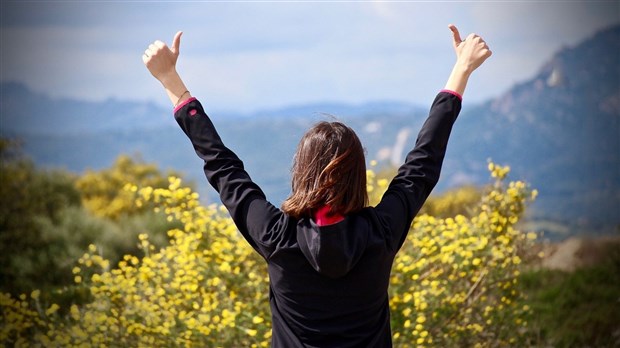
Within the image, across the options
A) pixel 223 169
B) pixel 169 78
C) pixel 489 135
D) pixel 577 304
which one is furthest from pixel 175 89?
pixel 489 135

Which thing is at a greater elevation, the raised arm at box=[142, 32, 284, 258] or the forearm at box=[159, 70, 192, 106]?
the forearm at box=[159, 70, 192, 106]

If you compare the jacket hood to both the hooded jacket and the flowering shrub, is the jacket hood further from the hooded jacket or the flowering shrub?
the flowering shrub

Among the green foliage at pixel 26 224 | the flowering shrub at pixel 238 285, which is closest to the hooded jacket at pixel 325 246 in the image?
the flowering shrub at pixel 238 285

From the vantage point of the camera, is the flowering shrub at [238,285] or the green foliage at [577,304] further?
the green foliage at [577,304]

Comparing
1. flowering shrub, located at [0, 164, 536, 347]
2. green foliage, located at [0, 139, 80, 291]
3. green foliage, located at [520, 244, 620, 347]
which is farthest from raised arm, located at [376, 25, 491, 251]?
green foliage, located at [0, 139, 80, 291]

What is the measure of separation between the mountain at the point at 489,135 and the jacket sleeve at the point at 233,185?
140 inches

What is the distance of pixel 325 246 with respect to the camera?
1313 millimetres

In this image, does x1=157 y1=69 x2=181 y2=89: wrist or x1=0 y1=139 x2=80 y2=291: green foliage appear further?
x1=0 y1=139 x2=80 y2=291: green foliage

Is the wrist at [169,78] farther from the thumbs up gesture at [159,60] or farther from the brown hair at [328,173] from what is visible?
the brown hair at [328,173]

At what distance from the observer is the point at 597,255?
5.18m

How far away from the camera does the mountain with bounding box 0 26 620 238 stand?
5363mm

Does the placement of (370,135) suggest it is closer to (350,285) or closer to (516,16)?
(516,16)

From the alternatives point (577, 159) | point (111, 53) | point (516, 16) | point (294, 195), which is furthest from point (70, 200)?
point (294, 195)

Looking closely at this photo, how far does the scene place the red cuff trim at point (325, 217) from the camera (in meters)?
1.35
